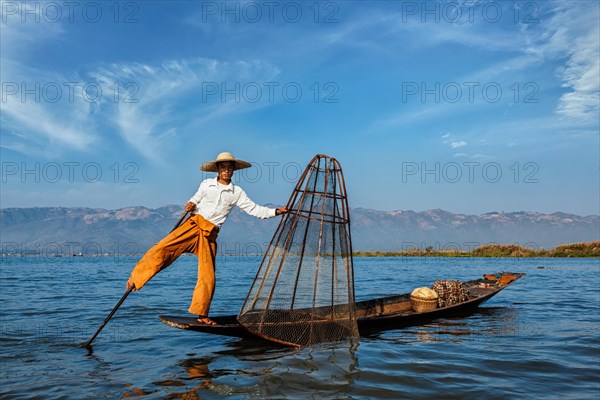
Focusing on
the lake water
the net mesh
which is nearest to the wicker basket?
the lake water

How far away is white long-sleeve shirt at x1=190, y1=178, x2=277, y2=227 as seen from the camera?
6.26 meters

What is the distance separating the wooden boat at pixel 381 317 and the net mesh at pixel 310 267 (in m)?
0.38

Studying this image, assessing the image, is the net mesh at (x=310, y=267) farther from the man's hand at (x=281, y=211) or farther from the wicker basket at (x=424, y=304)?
the wicker basket at (x=424, y=304)

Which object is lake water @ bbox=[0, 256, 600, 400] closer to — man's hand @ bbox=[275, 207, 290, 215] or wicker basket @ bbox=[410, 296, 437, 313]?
wicker basket @ bbox=[410, 296, 437, 313]

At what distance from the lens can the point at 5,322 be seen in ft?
28.3

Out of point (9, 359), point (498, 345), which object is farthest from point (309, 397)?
point (9, 359)

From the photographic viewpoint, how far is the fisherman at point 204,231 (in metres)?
6.09

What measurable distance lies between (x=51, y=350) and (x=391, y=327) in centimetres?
554

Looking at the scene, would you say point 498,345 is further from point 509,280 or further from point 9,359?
point 9,359

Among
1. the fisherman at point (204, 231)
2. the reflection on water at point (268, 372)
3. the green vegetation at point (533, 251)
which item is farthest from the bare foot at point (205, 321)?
the green vegetation at point (533, 251)

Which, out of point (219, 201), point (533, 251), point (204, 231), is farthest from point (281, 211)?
point (533, 251)

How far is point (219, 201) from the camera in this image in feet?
20.6

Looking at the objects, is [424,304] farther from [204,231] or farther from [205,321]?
[204,231]

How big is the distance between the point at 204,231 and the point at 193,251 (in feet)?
1.39
